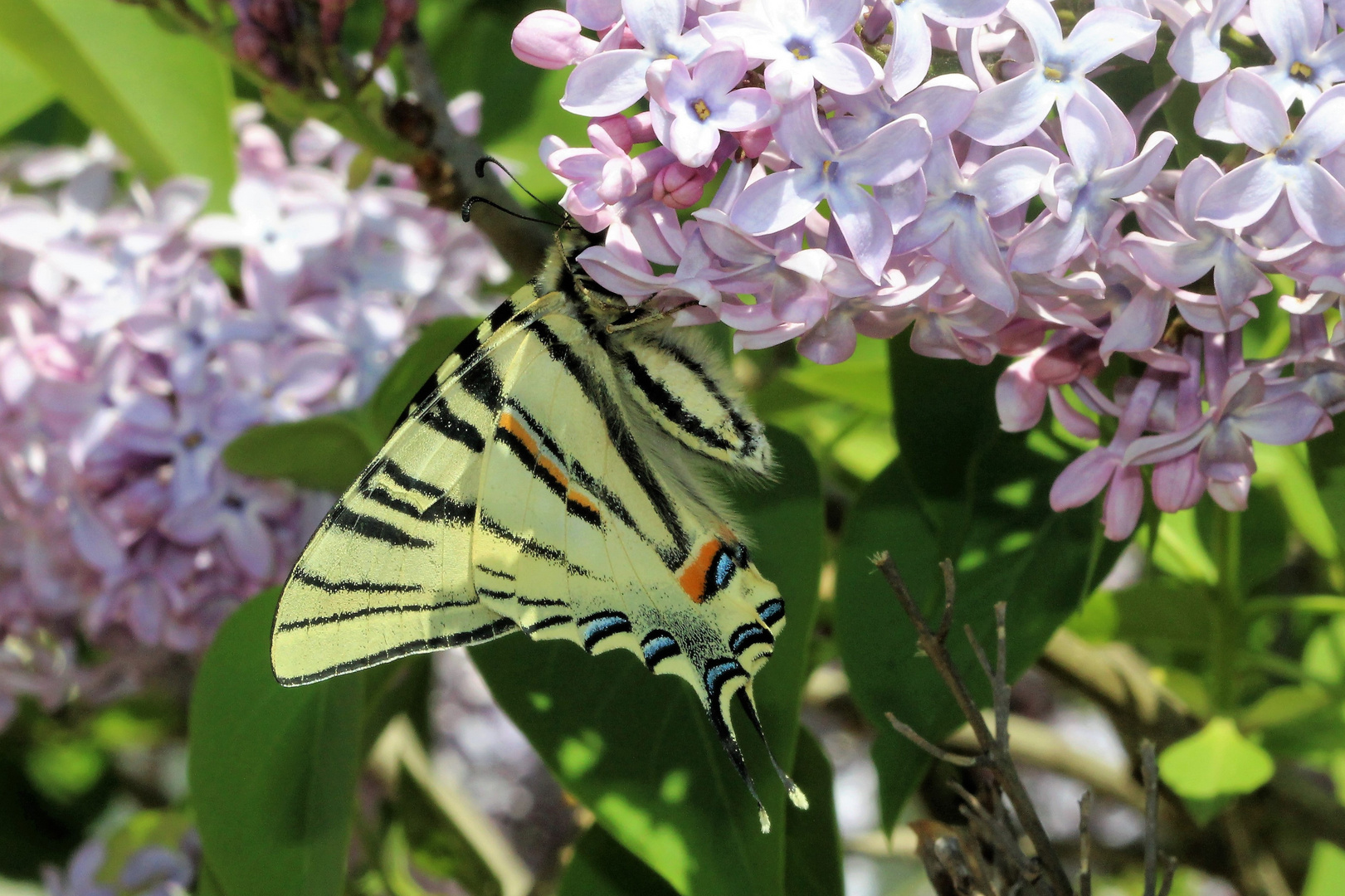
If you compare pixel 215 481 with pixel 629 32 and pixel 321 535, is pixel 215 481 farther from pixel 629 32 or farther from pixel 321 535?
pixel 629 32

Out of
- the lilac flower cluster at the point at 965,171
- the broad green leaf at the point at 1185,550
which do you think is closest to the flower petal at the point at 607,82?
the lilac flower cluster at the point at 965,171

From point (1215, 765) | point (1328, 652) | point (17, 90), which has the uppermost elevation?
point (17, 90)

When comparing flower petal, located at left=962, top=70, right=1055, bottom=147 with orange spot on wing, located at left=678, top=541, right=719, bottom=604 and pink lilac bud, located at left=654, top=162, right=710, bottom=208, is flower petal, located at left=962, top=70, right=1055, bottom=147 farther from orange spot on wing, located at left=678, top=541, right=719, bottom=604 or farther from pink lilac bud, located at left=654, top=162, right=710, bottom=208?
orange spot on wing, located at left=678, top=541, right=719, bottom=604

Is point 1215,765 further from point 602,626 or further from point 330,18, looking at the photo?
point 330,18

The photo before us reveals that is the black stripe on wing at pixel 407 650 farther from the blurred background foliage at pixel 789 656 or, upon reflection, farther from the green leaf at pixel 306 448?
the green leaf at pixel 306 448

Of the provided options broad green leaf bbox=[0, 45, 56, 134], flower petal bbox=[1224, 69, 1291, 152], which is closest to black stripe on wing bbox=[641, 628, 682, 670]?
flower petal bbox=[1224, 69, 1291, 152]

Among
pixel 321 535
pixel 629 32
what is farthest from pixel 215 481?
pixel 629 32

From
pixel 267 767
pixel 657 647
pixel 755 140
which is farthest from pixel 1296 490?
pixel 267 767
